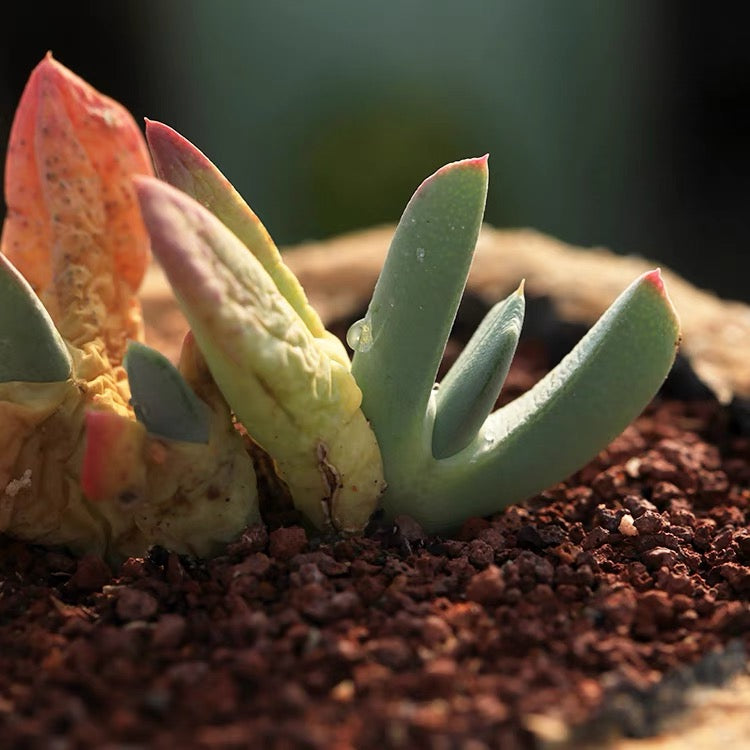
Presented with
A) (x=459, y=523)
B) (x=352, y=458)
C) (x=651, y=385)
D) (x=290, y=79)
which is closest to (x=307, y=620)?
(x=352, y=458)

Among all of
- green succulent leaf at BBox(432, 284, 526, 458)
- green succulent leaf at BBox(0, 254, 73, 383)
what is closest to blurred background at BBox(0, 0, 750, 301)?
green succulent leaf at BBox(432, 284, 526, 458)

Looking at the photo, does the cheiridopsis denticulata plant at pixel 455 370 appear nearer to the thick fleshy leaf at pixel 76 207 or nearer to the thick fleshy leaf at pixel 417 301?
the thick fleshy leaf at pixel 417 301

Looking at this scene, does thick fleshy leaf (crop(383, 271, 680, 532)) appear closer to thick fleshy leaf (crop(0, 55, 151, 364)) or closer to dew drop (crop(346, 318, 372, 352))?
dew drop (crop(346, 318, 372, 352))

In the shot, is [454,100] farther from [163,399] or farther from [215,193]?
[163,399]

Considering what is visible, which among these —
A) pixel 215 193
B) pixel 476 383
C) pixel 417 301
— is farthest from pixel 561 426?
pixel 215 193

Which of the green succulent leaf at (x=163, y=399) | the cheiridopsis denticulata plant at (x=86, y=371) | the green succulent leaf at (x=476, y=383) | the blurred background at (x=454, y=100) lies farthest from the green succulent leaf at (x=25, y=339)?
the blurred background at (x=454, y=100)

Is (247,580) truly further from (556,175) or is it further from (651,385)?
(556,175)

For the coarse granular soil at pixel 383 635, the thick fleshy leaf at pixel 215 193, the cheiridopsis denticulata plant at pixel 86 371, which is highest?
the thick fleshy leaf at pixel 215 193
